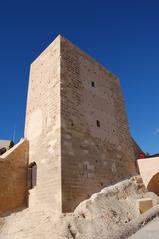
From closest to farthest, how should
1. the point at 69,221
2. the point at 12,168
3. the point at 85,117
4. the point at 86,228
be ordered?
the point at 86,228 < the point at 69,221 < the point at 12,168 < the point at 85,117

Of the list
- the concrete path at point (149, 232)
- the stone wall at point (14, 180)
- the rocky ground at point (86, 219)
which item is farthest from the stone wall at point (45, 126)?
the concrete path at point (149, 232)

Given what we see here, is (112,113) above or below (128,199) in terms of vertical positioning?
above

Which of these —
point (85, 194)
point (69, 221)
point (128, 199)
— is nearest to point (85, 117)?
point (85, 194)

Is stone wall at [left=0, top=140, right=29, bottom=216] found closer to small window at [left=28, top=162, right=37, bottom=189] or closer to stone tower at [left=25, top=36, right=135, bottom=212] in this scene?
small window at [left=28, top=162, right=37, bottom=189]

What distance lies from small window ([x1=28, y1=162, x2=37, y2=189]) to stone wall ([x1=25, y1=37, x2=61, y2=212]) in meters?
0.24

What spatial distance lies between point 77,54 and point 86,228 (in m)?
8.73

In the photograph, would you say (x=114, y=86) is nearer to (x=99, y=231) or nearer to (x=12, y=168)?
(x=12, y=168)

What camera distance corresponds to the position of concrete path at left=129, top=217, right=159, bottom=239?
2.59 meters

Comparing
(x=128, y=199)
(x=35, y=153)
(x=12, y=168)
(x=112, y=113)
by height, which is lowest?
(x=128, y=199)

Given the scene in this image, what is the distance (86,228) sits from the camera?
5.45m

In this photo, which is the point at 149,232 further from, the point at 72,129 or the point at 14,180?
the point at 14,180

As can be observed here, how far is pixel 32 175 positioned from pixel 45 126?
7.49 feet

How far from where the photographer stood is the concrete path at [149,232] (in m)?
2.59

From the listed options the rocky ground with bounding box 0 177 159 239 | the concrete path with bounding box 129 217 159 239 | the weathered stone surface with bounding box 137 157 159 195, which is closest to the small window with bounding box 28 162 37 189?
the rocky ground with bounding box 0 177 159 239
